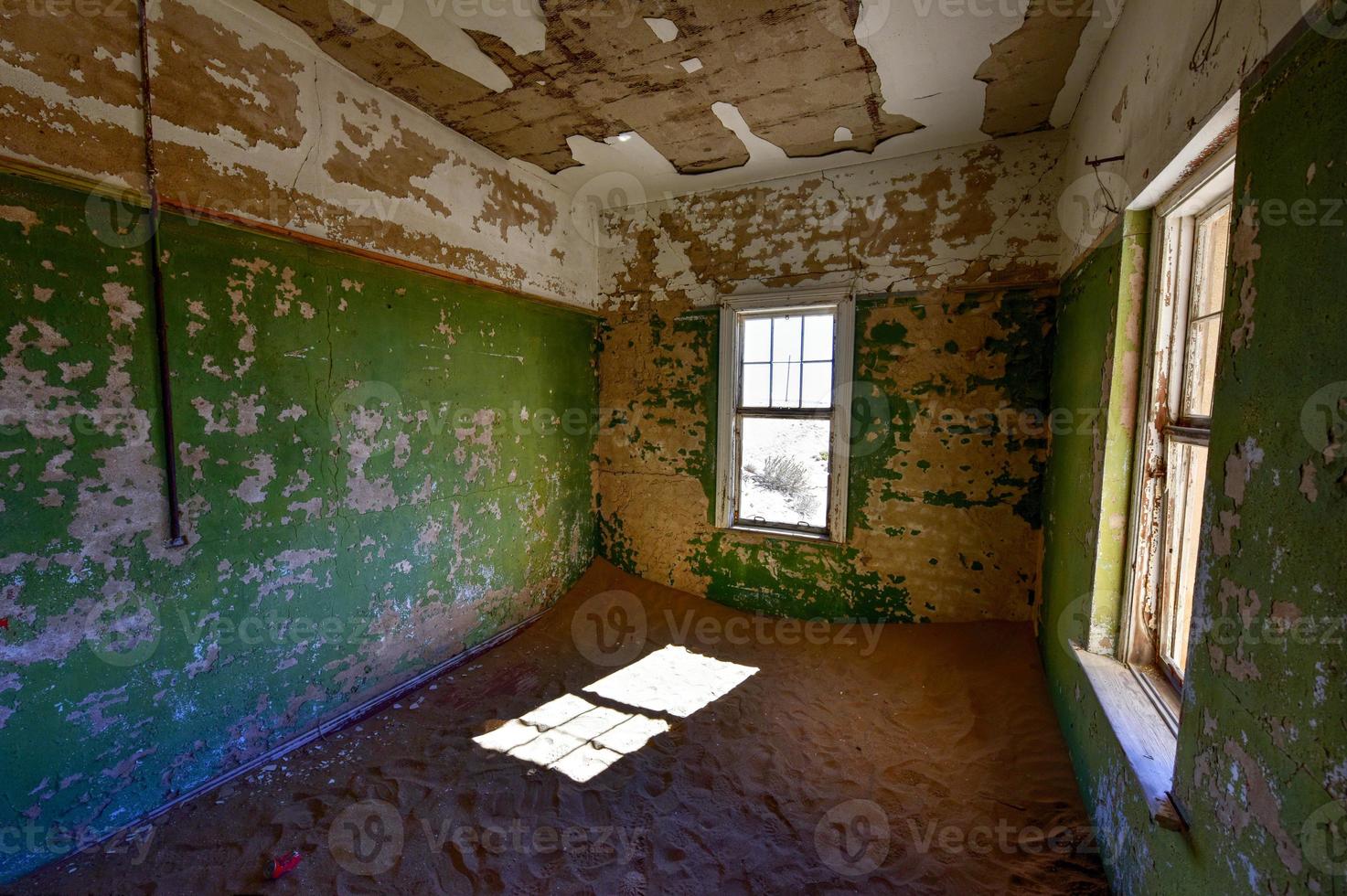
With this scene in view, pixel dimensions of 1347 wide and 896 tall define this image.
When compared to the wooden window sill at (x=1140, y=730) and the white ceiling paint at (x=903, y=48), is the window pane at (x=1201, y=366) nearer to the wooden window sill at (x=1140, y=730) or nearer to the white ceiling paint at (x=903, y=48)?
the wooden window sill at (x=1140, y=730)

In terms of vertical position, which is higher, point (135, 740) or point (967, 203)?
point (967, 203)

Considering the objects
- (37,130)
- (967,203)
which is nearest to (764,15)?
(967,203)

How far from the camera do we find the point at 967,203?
11.5 feet

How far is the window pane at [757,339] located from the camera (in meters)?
4.14

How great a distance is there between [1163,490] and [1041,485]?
146 cm

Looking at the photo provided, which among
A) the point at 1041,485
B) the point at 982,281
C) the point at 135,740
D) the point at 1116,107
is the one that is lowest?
the point at 135,740

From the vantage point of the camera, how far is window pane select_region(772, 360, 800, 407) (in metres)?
4.03

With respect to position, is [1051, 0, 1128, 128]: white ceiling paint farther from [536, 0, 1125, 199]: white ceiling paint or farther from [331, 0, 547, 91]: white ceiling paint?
[331, 0, 547, 91]: white ceiling paint

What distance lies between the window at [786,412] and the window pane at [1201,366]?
1988mm

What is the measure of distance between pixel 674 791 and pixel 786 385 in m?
2.74

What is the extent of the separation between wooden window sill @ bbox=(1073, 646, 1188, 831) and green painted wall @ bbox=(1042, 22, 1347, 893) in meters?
0.09

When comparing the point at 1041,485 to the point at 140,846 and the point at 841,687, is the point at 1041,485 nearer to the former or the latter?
the point at 841,687

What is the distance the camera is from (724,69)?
8.79 feet

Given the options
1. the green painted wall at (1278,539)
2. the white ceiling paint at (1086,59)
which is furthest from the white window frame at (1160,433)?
the white ceiling paint at (1086,59)
